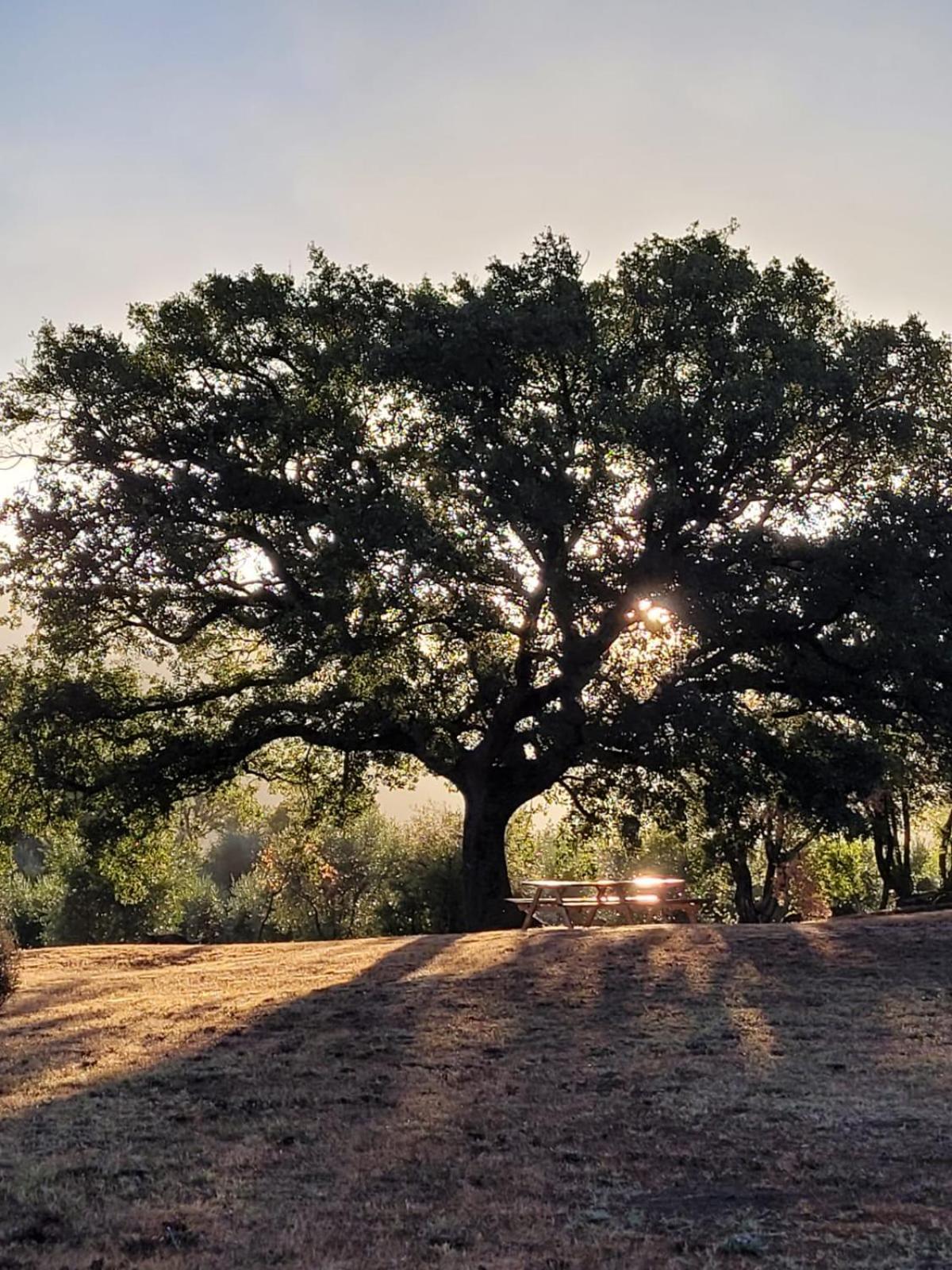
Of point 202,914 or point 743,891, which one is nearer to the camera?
point 743,891

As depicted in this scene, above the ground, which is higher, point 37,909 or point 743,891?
point 743,891

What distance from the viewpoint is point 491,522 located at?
19141 millimetres

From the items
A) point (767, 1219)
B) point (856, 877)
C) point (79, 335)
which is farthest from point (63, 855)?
point (767, 1219)

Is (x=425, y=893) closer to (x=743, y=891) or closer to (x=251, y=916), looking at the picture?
(x=743, y=891)

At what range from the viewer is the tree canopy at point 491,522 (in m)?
18.9

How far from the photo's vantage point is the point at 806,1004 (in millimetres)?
11750

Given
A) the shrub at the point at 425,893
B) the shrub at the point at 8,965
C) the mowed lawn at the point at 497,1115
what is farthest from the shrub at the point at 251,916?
the mowed lawn at the point at 497,1115

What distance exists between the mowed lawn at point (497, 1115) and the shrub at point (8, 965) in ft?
0.92

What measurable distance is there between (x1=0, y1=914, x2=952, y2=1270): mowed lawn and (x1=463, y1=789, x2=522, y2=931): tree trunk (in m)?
8.23

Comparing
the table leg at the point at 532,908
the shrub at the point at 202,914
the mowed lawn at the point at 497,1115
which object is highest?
the table leg at the point at 532,908

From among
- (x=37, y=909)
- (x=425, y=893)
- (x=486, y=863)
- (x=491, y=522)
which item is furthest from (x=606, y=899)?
A: (x=37, y=909)

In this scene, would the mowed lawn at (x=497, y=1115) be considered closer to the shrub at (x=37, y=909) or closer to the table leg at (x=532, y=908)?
the table leg at (x=532, y=908)

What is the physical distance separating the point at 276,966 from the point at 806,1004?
7.49 meters

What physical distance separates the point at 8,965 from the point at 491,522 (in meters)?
9.76
